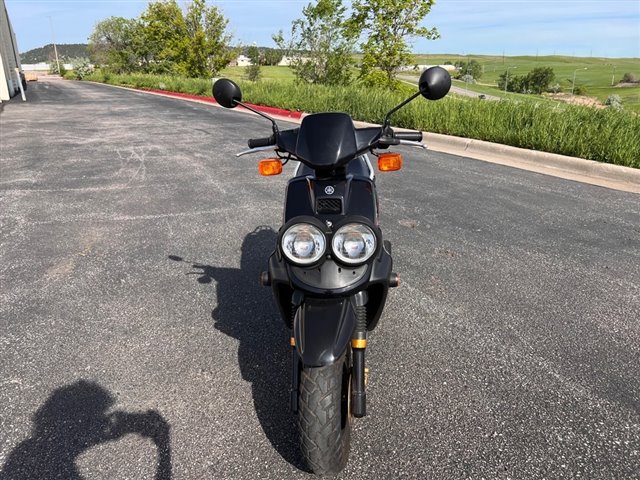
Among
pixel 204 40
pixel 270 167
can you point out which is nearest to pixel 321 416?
pixel 270 167

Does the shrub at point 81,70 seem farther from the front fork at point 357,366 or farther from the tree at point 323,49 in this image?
the front fork at point 357,366

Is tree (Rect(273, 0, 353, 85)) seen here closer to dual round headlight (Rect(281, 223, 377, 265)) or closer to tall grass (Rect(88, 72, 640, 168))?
tall grass (Rect(88, 72, 640, 168))

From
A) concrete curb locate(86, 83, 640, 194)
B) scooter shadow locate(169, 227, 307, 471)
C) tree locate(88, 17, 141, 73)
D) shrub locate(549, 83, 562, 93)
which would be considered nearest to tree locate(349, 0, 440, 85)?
concrete curb locate(86, 83, 640, 194)

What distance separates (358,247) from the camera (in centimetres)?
196

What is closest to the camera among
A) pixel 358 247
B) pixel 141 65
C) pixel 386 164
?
pixel 358 247

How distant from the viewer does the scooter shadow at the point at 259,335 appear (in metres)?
2.31

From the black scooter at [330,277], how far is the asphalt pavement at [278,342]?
0.33 metres

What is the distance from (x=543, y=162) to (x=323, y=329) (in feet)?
24.3

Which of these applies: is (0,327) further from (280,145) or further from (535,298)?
(535,298)

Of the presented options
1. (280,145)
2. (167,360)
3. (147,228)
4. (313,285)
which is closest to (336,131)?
(280,145)

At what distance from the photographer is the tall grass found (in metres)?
7.18

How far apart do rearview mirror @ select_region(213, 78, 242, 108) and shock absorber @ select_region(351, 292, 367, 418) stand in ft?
4.87

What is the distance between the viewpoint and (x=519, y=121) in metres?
8.72

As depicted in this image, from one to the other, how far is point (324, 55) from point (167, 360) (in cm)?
2116
